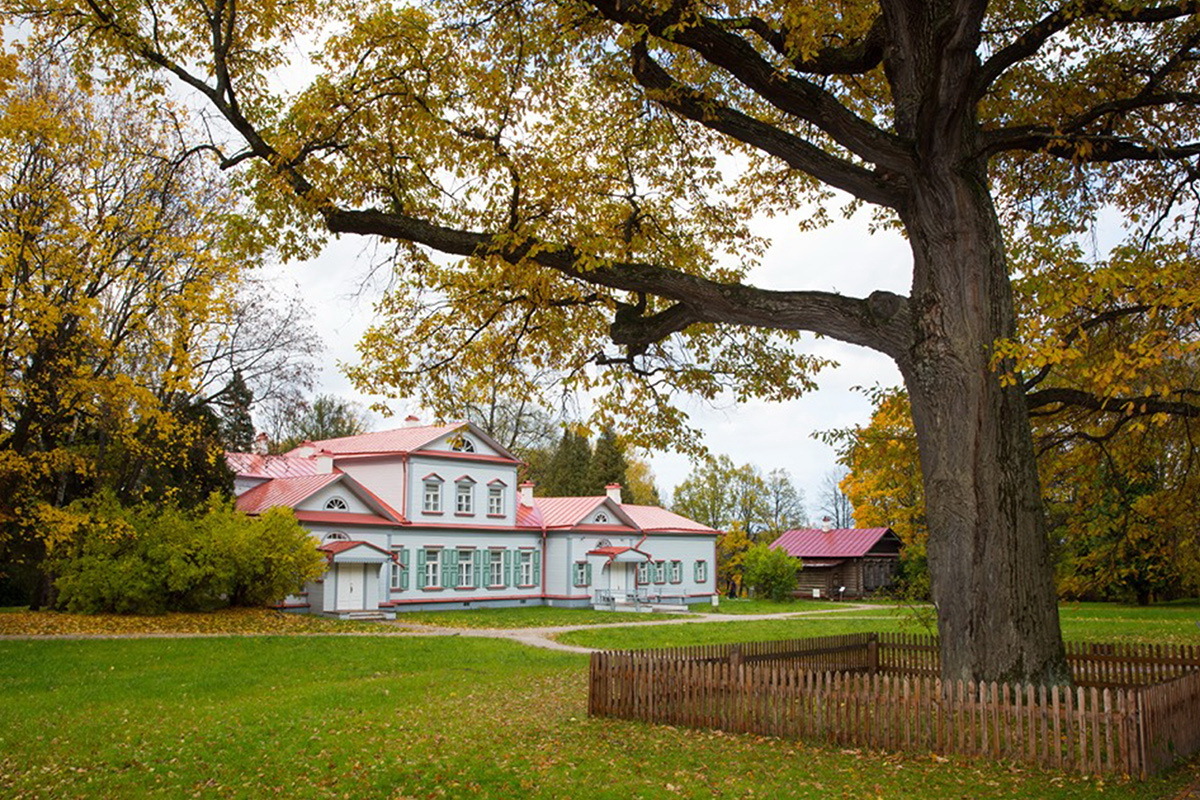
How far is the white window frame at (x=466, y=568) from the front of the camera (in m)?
40.5

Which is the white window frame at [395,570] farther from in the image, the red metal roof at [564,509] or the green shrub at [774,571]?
the green shrub at [774,571]

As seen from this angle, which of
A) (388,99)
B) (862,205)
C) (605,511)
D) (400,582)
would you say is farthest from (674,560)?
(388,99)

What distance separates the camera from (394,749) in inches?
426

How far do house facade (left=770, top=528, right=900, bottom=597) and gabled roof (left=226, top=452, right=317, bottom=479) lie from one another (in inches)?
1110

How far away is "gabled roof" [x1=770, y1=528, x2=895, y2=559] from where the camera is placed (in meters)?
56.3

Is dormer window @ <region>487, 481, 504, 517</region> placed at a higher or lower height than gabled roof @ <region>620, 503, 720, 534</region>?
higher

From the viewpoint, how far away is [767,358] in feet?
47.2

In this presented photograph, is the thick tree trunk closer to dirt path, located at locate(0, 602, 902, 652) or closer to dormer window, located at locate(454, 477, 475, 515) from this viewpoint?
dirt path, located at locate(0, 602, 902, 652)

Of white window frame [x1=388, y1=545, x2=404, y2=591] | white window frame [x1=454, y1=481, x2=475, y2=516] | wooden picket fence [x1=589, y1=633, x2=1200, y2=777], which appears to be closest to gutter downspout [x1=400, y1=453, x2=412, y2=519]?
white window frame [x1=388, y1=545, x2=404, y2=591]

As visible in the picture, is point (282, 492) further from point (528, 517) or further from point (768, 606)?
point (768, 606)

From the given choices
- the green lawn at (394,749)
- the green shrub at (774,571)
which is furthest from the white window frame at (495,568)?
the green lawn at (394,749)

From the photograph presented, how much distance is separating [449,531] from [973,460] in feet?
104

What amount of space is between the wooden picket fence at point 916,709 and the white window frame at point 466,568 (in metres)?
26.7

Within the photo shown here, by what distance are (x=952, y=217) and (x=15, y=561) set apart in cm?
3346
